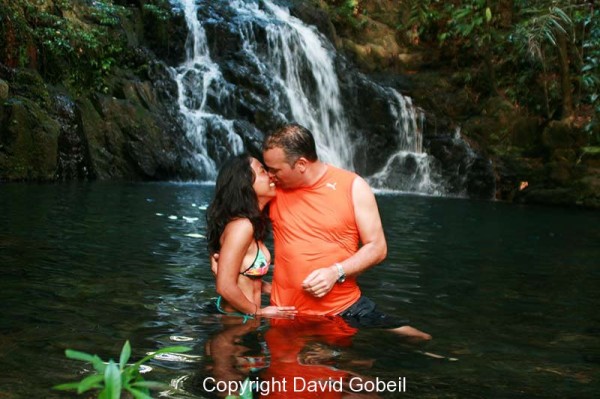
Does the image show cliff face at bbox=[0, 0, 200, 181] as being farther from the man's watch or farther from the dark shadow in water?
the man's watch

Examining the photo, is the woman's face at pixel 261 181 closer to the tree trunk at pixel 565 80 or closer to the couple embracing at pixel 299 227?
the couple embracing at pixel 299 227

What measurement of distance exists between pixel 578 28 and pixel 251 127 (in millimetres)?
12793

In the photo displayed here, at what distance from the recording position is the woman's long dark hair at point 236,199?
4438 millimetres

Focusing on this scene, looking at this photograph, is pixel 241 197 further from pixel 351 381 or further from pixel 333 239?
pixel 351 381

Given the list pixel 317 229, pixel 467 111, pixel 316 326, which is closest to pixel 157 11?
pixel 467 111

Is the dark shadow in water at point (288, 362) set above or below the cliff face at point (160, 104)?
below

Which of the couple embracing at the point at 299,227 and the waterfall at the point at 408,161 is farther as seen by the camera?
the waterfall at the point at 408,161

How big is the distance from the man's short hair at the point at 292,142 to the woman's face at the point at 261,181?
18 cm

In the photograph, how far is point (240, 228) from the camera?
4.41 meters

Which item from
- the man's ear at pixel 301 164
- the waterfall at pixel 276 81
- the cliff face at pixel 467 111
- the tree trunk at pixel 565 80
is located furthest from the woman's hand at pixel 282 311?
the tree trunk at pixel 565 80

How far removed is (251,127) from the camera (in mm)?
21297

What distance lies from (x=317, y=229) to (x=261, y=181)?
0.47 metres

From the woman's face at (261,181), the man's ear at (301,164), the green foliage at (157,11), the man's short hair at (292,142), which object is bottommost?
the woman's face at (261,181)

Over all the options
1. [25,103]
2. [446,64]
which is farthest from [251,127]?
[446,64]
